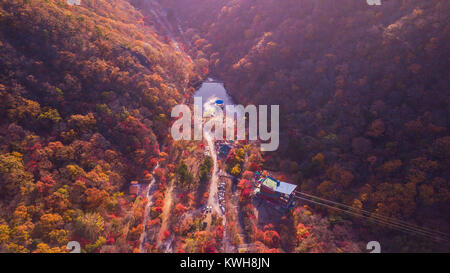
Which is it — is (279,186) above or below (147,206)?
above

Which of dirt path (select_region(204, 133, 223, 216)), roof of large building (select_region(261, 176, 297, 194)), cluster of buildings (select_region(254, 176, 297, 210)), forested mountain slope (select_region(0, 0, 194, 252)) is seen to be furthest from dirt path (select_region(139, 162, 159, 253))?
roof of large building (select_region(261, 176, 297, 194))

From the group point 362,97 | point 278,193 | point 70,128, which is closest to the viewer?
point 70,128

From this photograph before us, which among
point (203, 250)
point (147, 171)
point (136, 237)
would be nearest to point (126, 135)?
point (147, 171)

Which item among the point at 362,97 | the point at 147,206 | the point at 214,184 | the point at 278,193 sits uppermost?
the point at 362,97

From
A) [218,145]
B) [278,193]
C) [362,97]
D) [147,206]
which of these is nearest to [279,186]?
[278,193]

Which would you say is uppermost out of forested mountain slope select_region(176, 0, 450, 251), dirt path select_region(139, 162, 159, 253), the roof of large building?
forested mountain slope select_region(176, 0, 450, 251)

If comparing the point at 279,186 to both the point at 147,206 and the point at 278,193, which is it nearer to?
the point at 278,193

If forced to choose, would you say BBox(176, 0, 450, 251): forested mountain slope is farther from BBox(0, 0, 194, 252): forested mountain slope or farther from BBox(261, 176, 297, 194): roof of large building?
BBox(0, 0, 194, 252): forested mountain slope
